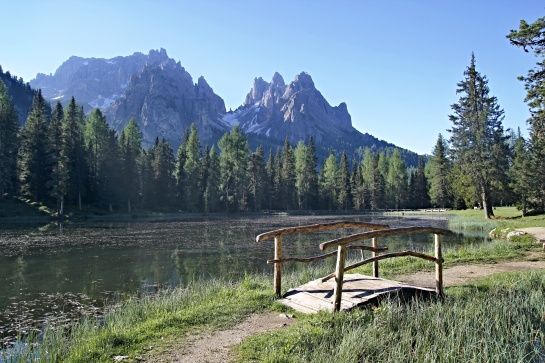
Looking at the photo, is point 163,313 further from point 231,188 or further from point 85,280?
point 231,188

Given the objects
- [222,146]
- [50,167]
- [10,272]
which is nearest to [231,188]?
[222,146]

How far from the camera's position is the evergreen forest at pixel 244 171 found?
161 ft

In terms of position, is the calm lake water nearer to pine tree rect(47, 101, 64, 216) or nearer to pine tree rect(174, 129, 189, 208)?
pine tree rect(47, 101, 64, 216)

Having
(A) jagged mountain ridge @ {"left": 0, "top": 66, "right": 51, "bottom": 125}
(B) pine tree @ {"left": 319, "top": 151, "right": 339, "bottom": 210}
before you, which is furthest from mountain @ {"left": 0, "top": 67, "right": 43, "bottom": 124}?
(B) pine tree @ {"left": 319, "top": 151, "right": 339, "bottom": 210}

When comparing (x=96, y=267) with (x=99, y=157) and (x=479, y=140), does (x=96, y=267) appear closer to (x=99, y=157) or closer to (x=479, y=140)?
(x=479, y=140)

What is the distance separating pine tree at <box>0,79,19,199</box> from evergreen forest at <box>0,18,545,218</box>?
0.19 meters

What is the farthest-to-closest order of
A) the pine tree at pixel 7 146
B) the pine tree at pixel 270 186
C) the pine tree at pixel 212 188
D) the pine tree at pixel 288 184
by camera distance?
the pine tree at pixel 288 184
the pine tree at pixel 270 186
the pine tree at pixel 212 188
the pine tree at pixel 7 146

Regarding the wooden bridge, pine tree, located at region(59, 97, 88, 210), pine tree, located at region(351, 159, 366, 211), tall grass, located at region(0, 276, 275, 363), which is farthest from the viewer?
pine tree, located at region(351, 159, 366, 211)

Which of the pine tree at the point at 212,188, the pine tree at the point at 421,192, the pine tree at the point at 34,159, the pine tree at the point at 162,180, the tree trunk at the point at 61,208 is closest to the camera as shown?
the tree trunk at the point at 61,208

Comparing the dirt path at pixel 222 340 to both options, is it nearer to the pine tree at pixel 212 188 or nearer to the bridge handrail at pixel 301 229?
the bridge handrail at pixel 301 229

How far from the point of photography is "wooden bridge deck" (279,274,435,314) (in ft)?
30.5

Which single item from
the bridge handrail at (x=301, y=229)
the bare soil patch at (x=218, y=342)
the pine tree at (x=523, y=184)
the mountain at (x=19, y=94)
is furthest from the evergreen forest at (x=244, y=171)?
the mountain at (x=19, y=94)

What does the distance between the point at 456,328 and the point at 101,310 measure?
10.9 meters

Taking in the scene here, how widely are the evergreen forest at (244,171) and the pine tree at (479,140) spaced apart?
0.45ft
